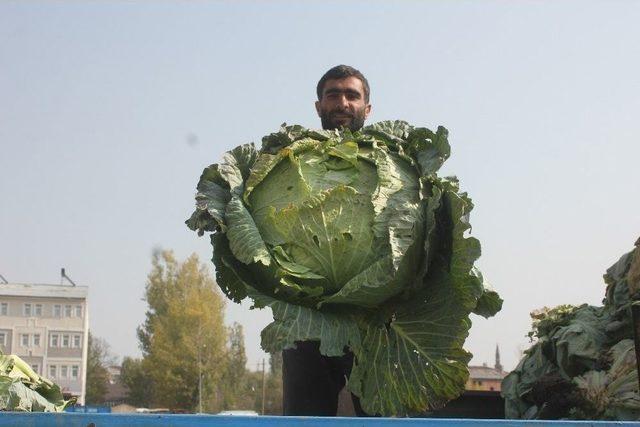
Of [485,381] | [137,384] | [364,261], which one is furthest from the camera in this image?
[137,384]

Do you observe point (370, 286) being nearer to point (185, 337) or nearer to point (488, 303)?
point (488, 303)

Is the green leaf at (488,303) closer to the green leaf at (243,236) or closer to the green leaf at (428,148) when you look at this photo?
the green leaf at (428,148)

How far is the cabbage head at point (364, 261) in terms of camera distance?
3.55 meters

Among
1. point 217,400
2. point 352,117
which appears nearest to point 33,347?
point 217,400

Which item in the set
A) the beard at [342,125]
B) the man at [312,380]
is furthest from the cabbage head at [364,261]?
the beard at [342,125]

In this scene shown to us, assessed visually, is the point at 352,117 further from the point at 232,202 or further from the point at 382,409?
the point at 382,409

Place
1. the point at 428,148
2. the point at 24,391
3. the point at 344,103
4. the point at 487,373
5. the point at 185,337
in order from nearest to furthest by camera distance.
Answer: the point at 428,148 → the point at 344,103 → the point at 24,391 → the point at 487,373 → the point at 185,337

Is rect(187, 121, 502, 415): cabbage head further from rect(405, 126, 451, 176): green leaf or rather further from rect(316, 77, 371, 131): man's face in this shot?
rect(316, 77, 371, 131): man's face

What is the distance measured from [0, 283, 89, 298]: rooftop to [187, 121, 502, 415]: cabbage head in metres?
57.8

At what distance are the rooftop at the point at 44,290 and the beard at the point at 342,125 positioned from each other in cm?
5746

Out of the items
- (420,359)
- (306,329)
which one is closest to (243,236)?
(306,329)

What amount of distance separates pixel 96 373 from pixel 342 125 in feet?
242

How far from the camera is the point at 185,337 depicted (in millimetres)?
50625

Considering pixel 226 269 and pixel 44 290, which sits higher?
pixel 44 290
